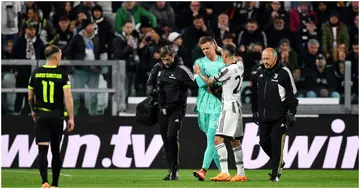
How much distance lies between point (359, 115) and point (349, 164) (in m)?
0.97

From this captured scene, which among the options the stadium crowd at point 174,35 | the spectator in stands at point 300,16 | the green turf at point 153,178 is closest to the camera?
the green turf at point 153,178

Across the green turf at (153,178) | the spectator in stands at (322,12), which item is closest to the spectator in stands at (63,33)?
the green turf at (153,178)

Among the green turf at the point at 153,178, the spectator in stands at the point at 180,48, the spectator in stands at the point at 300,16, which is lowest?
the green turf at the point at 153,178

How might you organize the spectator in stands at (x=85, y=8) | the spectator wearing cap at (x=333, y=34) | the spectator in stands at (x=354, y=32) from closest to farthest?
1. the spectator wearing cap at (x=333, y=34)
2. the spectator in stands at (x=85, y=8)
3. the spectator in stands at (x=354, y=32)

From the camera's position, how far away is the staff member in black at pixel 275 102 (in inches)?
623

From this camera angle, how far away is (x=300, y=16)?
23922mm

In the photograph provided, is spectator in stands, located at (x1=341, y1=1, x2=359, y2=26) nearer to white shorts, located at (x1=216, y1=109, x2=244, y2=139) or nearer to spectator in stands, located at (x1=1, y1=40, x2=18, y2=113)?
spectator in stands, located at (x1=1, y1=40, x2=18, y2=113)

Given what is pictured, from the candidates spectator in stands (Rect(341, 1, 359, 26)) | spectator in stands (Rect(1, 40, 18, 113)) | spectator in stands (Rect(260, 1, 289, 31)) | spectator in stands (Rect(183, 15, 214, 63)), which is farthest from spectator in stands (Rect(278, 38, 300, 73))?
spectator in stands (Rect(1, 40, 18, 113))

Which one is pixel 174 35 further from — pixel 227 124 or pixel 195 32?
pixel 227 124

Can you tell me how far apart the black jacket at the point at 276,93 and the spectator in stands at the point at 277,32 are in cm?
702

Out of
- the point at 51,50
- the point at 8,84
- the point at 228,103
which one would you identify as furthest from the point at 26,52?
the point at 51,50

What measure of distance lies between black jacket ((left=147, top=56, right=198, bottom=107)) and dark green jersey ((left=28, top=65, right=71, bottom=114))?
2.37m

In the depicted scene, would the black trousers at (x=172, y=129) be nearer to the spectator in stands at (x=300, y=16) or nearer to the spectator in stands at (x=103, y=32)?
the spectator in stands at (x=103, y=32)

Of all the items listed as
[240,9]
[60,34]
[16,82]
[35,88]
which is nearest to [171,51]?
[35,88]
